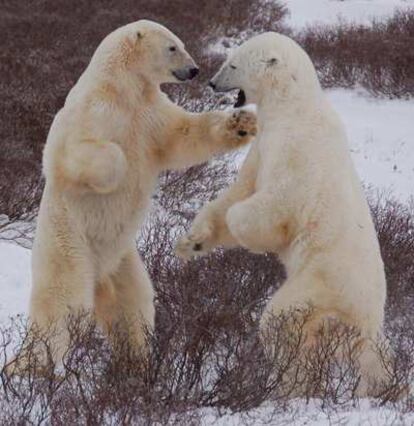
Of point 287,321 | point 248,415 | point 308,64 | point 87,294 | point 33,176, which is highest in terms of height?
point 33,176

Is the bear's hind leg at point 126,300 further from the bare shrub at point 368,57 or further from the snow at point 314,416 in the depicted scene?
the bare shrub at point 368,57

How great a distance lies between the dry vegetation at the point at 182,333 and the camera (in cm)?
281

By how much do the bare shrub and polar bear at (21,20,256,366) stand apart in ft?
30.0

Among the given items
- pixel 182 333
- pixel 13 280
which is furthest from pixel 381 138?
pixel 182 333

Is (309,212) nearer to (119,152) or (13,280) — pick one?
(119,152)

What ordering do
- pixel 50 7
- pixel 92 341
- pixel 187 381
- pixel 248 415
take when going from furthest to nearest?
pixel 50 7 → pixel 92 341 → pixel 187 381 → pixel 248 415

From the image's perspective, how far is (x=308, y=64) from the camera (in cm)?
344

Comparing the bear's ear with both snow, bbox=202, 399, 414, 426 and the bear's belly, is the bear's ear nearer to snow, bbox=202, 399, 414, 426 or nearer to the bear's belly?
the bear's belly

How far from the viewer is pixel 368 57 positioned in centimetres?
1307

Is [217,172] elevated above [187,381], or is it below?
above

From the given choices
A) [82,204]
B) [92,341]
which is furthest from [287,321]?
[82,204]

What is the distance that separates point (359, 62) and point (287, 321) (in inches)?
407

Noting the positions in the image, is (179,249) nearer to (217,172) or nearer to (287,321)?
(287,321)

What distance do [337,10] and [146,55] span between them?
15.9 meters
